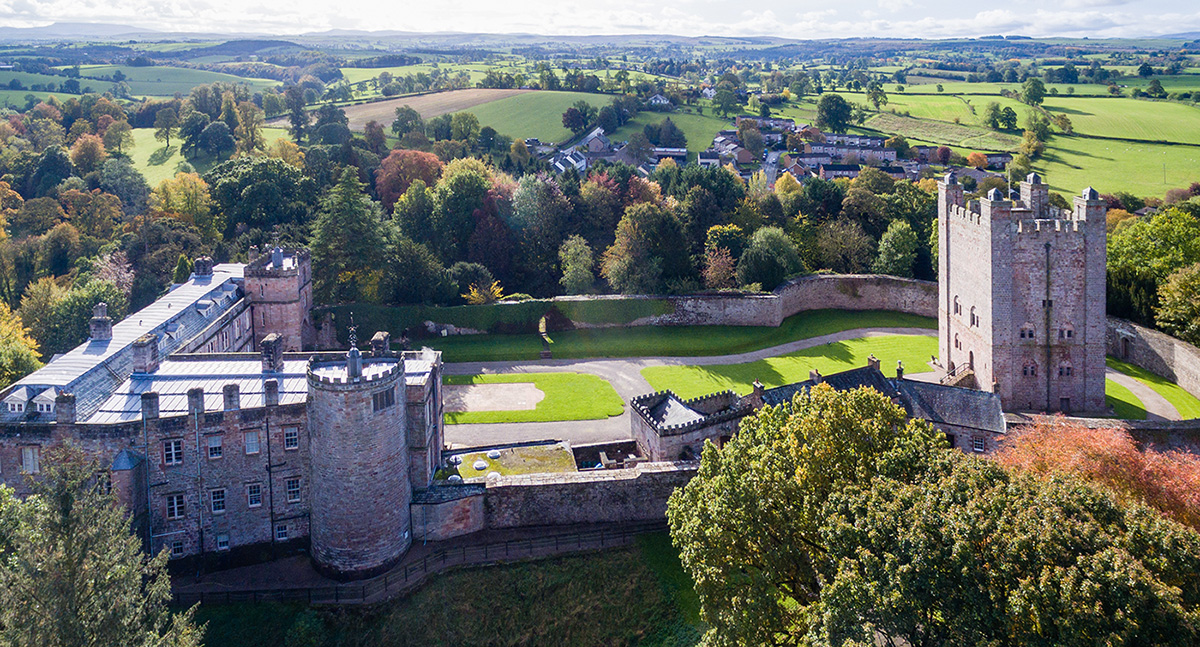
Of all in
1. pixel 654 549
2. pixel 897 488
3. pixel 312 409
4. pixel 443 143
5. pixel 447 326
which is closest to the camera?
pixel 897 488

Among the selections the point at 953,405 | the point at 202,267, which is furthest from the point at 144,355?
the point at 953,405

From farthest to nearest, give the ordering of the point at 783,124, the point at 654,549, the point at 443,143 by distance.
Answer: the point at 783,124
the point at 443,143
the point at 654,549

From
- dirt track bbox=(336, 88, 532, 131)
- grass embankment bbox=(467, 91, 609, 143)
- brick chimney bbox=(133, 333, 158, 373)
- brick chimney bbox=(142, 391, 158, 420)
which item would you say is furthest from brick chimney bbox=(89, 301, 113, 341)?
grass embankment bbox=(467, 91, 609, 143)

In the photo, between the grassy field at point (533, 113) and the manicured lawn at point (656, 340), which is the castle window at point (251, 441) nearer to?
the manicured lawn at point (656, 340)

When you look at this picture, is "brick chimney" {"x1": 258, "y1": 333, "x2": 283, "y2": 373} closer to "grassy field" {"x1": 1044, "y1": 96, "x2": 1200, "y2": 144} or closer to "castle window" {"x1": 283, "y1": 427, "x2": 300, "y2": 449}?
"castle window" {"x1": 283, "y1": 427, "x2": 300, "y2": 449}

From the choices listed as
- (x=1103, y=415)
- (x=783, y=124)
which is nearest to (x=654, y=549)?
(x=1103, y=415)

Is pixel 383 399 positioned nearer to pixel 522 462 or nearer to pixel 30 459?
pixel 522 462

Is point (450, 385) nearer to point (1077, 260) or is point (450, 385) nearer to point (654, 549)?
point (654, 549)

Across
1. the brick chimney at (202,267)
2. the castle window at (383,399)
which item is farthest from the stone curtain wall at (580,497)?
the brick chimney at (202,267)
